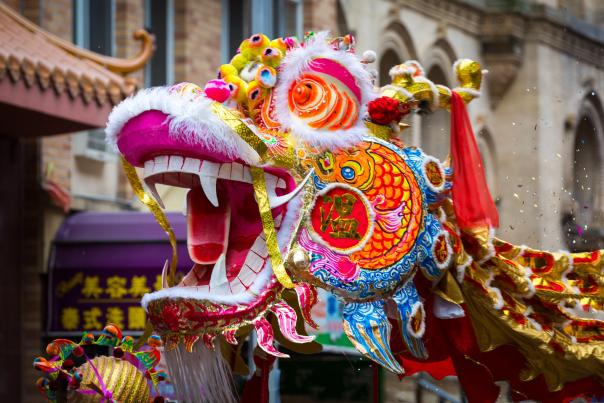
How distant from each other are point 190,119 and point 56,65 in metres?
4.24

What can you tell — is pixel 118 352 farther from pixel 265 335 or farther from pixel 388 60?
pixel 388 60

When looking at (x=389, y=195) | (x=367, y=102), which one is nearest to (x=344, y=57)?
(x=367, y=102)

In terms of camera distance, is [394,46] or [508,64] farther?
[508,64]

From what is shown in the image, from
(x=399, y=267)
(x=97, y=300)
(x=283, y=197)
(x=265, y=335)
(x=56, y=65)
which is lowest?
(x=97, y=300)

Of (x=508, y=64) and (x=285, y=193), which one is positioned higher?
(x=508, y=64)

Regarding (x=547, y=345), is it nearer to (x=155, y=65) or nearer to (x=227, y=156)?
(x=227, y=156)

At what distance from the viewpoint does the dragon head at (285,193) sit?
15.3ft

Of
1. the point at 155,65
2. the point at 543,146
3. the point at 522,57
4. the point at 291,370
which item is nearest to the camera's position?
the point at 291,370

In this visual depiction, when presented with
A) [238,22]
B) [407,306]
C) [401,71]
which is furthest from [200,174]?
[238,22]

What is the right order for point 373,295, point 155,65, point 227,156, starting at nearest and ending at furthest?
→ point 227,156
point 373,295
point 155,65

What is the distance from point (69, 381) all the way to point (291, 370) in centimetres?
345

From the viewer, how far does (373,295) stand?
4.95 meters

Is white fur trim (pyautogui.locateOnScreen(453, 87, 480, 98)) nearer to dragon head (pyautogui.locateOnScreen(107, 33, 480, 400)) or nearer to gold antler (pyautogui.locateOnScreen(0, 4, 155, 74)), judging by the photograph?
dragon head (pyautogui.locateOnScreen(107, 33, 480, 400))

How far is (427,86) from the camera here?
17.7 feet
